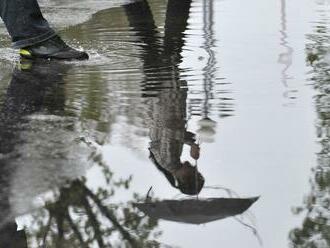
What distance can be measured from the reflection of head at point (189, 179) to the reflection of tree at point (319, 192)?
44 centimetres

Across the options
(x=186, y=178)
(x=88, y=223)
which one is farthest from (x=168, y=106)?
(x=88, y=223)

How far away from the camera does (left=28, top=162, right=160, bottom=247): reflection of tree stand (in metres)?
2.41

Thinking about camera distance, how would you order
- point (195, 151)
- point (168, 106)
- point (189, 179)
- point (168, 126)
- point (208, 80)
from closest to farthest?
point (189, 179)
point (195, 151)
point (168, 126)
point (168, 106)
point (208, 80)

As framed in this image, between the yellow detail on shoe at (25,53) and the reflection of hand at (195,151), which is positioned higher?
the reflection of hand at (195,151)

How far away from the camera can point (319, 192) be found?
272cm

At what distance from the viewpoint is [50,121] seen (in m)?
3.66

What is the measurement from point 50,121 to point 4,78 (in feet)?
3.70

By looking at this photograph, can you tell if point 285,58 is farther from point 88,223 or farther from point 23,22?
point 88,223

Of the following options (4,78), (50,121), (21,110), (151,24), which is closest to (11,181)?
(50,121)

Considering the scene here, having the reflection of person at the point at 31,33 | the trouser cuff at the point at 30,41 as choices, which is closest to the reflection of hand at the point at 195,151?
the reflection of person at the point at 31,33

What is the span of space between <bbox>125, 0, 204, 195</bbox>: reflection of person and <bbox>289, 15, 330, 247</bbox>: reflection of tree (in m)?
0.46

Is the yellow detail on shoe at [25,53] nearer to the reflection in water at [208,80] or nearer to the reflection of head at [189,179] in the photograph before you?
the reflection in water at [208,80]

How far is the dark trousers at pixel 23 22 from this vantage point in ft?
16.6

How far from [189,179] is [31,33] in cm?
254
